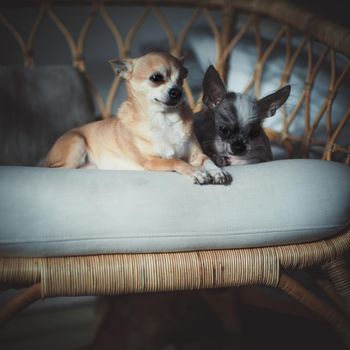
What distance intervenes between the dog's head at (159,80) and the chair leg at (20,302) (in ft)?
2.20

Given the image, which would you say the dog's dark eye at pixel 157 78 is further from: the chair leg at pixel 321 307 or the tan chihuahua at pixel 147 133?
the chair leg at pixel 321 307

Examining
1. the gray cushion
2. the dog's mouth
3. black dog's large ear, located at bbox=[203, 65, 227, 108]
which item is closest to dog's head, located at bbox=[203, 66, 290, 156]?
black dog's large ear, located at bbox=[203, 65, 227, 108]

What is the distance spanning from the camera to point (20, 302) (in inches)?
45.6

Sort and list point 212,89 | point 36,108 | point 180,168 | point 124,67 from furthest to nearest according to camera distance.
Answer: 1. point 36,108
2. point 212,89
3. point 124,67
4. point 180,168

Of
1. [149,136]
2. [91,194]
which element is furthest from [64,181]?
[149,136]

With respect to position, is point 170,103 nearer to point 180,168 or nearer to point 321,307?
point 180,168

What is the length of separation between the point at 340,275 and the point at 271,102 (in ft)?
2.10

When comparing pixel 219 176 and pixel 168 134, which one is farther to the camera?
pixel 168 134

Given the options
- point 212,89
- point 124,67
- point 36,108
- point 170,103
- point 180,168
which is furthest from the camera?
point 36,108

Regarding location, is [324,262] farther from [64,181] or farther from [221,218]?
[64,181]

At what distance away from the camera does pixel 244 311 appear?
1.69m

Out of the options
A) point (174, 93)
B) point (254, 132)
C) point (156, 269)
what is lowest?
point (156, 269)

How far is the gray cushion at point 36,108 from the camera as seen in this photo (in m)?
1.73

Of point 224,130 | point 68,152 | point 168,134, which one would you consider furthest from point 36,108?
point 224,130
